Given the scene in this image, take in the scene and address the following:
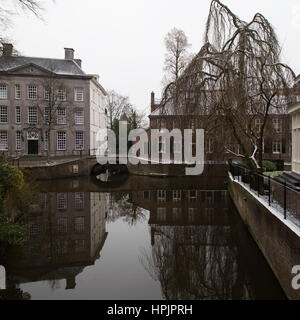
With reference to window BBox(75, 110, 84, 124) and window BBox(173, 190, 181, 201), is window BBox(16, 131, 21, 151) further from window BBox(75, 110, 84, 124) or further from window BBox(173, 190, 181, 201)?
window BBox(173, 190, 181, 201)

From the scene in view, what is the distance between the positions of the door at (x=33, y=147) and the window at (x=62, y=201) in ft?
59.5

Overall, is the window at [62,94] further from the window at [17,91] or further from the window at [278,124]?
the window at [278,124]

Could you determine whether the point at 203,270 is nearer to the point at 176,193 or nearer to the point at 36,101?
the point at 176,193

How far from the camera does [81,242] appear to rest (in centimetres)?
1038

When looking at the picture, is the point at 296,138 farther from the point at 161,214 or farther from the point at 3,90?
the point at 3,90

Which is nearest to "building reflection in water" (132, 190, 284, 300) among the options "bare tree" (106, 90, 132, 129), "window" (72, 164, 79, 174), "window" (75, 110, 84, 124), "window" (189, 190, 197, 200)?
"window" (189, 190, 197, 200)

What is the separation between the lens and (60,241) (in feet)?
34.1

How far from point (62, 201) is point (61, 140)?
20526mm

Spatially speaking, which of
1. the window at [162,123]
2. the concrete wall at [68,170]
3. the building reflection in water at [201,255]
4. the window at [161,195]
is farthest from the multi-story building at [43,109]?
the window at [162,123]

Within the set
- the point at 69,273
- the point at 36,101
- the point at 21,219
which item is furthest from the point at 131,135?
the point at 69,273

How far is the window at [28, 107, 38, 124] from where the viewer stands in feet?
117

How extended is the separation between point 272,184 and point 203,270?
3.12 m

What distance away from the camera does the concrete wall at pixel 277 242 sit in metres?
5.53
